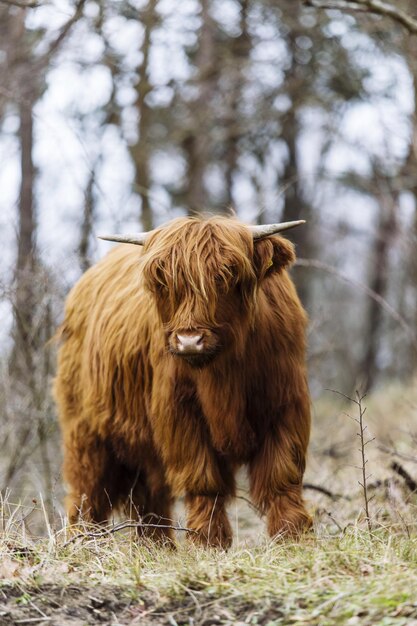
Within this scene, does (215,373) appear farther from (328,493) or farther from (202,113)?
(202,113)

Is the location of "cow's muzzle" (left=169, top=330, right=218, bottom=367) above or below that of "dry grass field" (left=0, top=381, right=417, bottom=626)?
above

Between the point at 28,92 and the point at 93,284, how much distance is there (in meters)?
5.35

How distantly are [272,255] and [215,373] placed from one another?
0.70 meters

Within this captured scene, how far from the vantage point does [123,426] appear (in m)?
5.81

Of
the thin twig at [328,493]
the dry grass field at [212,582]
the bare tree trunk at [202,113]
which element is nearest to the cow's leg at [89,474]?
the thin twig at [328,493]

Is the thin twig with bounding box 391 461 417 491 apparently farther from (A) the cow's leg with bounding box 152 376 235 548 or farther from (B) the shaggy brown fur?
(A) the cow's leg with bounding box 152 376 235 548

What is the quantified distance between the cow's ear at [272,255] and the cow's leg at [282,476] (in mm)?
799

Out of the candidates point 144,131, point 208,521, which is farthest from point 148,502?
point 144,131

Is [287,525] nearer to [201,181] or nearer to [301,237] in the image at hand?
[201,181]

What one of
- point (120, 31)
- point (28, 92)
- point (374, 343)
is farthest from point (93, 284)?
point (374, 343)

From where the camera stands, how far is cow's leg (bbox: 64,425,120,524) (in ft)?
20.2

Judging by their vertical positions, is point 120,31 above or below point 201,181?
above

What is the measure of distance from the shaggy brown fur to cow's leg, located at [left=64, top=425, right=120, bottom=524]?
42 centimetres

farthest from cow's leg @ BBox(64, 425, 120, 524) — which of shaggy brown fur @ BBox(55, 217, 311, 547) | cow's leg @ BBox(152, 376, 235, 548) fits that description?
cow's leg @ BBox(152, 376, 235, 548)
